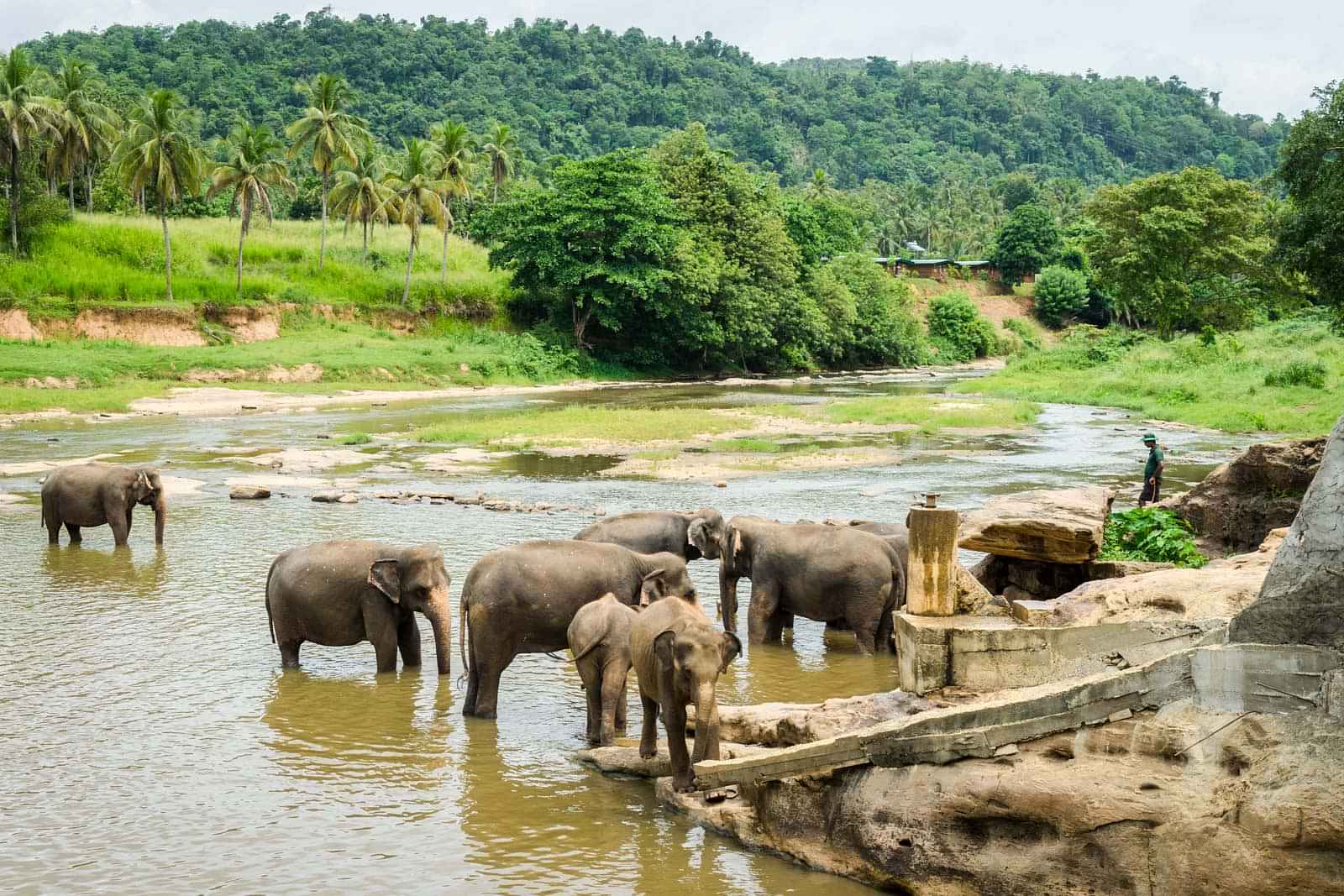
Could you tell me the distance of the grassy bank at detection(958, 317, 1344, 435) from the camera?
37625 millimetres

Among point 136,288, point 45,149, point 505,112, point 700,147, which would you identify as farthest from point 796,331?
point 505,112

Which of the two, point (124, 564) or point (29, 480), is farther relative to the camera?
point (29, 480)

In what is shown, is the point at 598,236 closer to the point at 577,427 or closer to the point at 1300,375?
the point at 577,427

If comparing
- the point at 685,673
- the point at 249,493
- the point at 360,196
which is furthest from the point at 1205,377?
the point at 685,673

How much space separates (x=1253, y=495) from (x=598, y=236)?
2022 inches

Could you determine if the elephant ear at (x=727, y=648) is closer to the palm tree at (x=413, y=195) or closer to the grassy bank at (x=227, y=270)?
the grassy bank at (x=227, y=270)

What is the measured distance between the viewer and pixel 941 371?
83.5 metres

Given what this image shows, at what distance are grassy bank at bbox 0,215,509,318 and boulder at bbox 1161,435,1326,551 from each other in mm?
47524

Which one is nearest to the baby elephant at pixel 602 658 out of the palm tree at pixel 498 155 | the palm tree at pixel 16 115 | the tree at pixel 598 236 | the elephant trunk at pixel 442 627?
the elephant trunk at pixel 442 627

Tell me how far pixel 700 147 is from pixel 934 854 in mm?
68673

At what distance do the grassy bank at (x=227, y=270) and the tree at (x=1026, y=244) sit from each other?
53814mm

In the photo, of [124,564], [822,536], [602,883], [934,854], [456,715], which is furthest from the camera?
[124,564]

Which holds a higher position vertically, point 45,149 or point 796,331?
point 45,149

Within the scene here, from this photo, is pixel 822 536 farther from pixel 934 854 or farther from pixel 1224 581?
pixel 934 854
